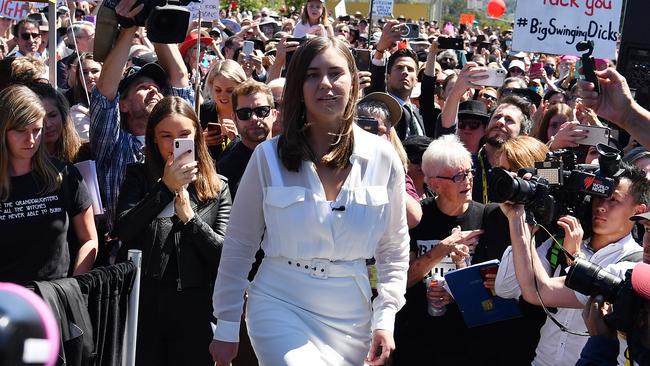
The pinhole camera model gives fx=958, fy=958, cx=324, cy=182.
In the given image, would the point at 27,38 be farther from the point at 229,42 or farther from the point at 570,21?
the point at 570,21

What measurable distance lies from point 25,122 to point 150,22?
0.99 metres

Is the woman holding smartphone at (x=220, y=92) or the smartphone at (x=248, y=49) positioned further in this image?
the smartphone at (x=248, y=49)

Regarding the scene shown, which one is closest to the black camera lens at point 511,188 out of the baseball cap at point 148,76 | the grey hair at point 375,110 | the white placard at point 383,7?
the grey hair at point 375,110

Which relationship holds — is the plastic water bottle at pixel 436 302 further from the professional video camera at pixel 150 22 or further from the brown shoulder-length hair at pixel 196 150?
the professional video camera at pixel 150 22

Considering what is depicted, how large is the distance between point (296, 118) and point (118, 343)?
148cm

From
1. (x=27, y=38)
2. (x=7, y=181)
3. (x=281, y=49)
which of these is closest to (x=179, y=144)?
(x=7, y=181)

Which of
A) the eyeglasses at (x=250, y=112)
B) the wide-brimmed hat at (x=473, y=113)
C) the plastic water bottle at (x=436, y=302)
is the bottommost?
the plastic water bottle at (x=436, y=302)

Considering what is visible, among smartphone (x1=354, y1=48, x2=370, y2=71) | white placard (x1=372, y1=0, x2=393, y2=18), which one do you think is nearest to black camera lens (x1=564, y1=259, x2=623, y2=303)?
smartphone (x1=354, y1=48, x2=370, y2=71)

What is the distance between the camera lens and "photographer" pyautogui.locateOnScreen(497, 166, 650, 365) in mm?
4219

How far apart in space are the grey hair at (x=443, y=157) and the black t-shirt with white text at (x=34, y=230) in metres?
1.91

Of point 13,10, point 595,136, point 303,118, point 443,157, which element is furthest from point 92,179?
point 13,10

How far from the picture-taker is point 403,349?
5098 millimetres

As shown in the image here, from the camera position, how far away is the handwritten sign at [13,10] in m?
11.1

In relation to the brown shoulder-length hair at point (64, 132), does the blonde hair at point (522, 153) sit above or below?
below
